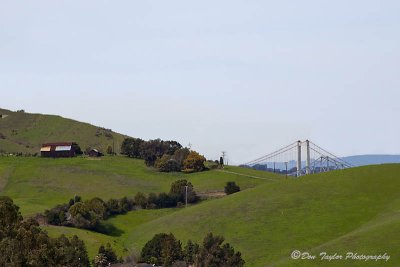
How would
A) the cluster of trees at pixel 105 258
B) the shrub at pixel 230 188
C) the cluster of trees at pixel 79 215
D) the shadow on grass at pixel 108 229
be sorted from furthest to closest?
the shrub at pixel 230 188 → the shadow on grass at pixel 108 229 → the cluster of trees at pixel 79 215 → the cluster of trees at pixel 105 258

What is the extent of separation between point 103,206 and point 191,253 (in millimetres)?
45142

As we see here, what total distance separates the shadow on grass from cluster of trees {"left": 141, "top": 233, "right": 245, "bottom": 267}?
2424cm

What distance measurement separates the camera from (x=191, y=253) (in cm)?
10788

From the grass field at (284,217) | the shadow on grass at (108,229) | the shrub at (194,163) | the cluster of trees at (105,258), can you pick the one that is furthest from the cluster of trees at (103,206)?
the shrub at (194,163)

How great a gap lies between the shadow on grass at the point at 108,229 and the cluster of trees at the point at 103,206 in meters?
0.37

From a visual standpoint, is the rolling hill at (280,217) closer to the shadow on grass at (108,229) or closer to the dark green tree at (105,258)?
the shadow on grass at (108,229)

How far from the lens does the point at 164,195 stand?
164500 millimetres

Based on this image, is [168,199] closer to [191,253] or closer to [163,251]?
[163,251]

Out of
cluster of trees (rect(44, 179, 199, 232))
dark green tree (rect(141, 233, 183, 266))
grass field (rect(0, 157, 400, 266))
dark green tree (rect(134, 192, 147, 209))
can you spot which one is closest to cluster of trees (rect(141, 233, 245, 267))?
dark green tree (rect(141, 233, 183, 266))

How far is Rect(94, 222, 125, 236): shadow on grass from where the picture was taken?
13750cm

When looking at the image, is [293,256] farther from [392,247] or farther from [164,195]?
[164,195]

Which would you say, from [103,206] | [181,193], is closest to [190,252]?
[103,206]

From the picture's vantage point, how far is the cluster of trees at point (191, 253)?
9794 cm

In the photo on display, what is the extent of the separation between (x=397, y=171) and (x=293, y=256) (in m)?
52.1
